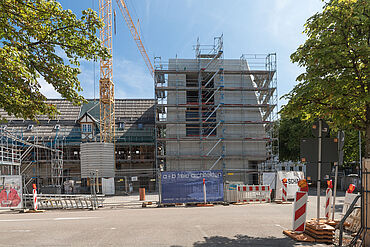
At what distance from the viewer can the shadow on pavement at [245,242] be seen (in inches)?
276

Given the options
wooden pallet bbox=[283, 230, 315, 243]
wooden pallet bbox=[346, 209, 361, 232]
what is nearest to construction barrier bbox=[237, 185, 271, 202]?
wooden pallet bbox=[346, 209, 361, 232]

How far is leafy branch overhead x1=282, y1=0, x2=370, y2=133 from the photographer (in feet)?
24.0

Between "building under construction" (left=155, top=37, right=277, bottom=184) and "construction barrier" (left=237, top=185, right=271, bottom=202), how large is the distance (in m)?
15.0

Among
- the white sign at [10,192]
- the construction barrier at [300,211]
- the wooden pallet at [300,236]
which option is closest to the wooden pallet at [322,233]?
the wooden pallet at [300,236]

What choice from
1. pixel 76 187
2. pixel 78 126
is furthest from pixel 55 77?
pixel 78 126

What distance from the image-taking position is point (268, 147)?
35406mm

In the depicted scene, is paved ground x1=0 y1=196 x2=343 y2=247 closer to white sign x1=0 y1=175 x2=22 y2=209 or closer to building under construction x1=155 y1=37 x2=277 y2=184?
white sign x1=0 y1=175 x2=22 y2=209

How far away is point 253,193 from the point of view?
17.3m

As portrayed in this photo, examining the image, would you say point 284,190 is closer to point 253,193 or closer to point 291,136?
point 253,193

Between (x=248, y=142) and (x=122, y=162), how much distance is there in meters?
15.7

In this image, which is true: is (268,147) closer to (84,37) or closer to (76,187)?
(76,187)

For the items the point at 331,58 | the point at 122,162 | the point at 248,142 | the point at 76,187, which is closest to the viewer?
the point at 331,58

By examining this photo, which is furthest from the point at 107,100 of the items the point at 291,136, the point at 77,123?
the point at 291,136

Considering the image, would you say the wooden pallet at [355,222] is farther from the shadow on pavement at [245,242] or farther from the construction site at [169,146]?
the construction site at [169,146]
